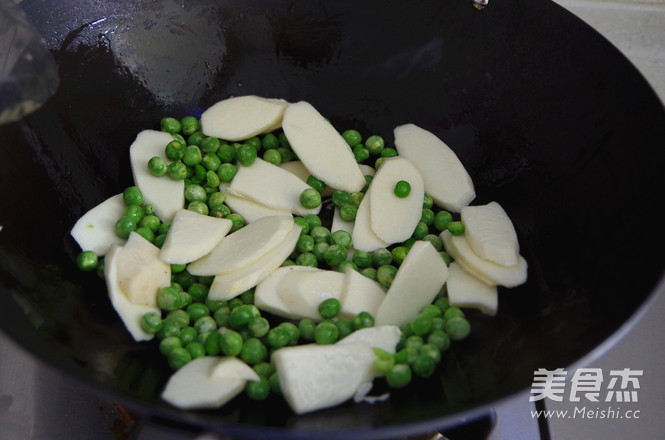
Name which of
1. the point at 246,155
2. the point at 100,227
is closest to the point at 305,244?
the point at 246,155

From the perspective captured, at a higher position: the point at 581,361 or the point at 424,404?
the point at 581,361

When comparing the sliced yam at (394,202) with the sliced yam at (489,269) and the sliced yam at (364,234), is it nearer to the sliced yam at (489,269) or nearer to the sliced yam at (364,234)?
the sliced yam at (364,234)

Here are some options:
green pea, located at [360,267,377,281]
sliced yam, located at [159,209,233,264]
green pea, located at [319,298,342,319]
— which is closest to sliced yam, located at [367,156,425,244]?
green pea, located at [360,267,377,281]

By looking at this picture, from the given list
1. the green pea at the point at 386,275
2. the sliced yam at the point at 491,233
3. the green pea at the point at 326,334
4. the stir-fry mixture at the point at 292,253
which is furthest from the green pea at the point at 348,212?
the green pea at the point at 326,334

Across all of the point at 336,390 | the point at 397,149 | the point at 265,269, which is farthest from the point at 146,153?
the point at 336,390

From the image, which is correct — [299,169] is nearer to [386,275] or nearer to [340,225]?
[340,225]

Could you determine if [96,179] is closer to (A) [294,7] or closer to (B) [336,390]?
(A) [294,7]

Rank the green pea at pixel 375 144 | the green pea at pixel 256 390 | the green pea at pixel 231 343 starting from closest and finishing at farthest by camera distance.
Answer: the green pea at pixel 256 390, the green pea at pixel 231 343, the green pea at pixel 375 144
